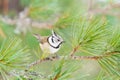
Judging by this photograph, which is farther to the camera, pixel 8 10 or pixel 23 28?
pixel 8 10

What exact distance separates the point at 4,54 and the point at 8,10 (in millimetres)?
639

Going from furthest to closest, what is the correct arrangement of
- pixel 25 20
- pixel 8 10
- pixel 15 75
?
pixel 8 10
pixel 25 20
pixel 15 75

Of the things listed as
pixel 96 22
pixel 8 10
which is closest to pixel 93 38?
pixel 96 22

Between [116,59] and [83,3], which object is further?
[83,3]

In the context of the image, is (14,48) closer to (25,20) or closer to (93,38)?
(93,38)

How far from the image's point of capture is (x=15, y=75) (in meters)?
0.40

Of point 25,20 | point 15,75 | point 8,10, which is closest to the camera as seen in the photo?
point 15,75

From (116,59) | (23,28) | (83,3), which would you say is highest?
(83,3)

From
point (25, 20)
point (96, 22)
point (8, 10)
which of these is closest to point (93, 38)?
point (96, 22)

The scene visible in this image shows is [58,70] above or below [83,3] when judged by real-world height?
below

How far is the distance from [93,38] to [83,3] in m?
0.63

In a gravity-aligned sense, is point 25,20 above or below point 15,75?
above

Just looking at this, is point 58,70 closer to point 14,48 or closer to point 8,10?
point 14,48

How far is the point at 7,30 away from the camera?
892mm
